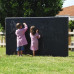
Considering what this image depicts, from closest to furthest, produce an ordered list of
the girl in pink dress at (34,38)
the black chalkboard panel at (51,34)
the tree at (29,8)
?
the black chalkboard panel at (51,34) < the girl in pink dress at (34,38) < the tree at (29,8)

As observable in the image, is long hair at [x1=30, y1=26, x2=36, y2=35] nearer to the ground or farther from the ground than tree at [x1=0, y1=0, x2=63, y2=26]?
nearer to the ground

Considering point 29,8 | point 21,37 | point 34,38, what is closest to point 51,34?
point 34,38

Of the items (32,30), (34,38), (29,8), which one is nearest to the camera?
(32,30)

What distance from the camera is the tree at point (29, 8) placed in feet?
75.3

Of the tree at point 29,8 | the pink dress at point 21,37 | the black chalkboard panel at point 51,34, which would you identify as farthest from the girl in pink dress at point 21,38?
the tree at point 29,8

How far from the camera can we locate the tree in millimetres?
22938

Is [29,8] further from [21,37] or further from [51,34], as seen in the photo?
[51,34]

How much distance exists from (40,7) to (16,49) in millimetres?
12010

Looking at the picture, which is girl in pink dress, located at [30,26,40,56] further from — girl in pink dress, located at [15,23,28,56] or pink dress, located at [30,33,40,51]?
girl in pink dress, located at [15,23,28,56]

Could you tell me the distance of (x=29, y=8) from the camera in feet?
75.4

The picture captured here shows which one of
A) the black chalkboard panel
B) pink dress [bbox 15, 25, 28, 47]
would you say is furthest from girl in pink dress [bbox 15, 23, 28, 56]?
the black chalkboard panel

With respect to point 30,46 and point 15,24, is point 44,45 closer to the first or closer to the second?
point 30,46

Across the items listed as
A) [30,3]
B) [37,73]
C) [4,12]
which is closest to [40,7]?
[30,3]

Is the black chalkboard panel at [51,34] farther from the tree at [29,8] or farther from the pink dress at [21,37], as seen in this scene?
the tree at [29,8]
